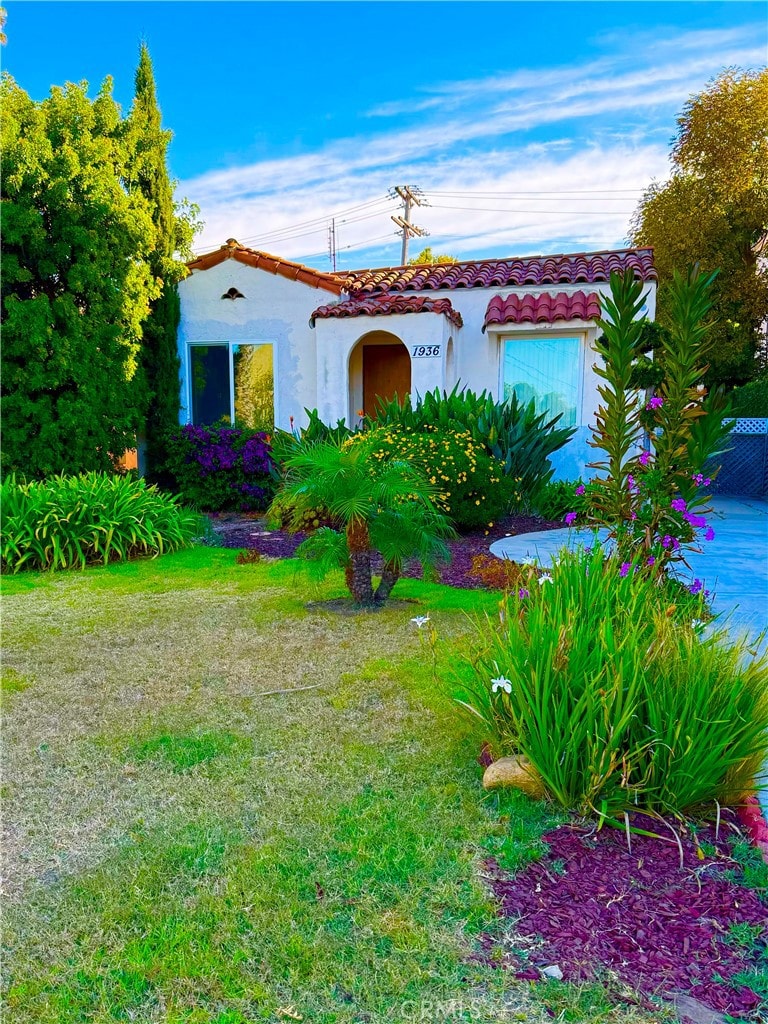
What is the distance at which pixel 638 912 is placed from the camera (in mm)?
2363

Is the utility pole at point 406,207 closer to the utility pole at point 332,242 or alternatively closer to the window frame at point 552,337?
the utility pole at point 332,242

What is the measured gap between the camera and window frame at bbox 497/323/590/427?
1257cm

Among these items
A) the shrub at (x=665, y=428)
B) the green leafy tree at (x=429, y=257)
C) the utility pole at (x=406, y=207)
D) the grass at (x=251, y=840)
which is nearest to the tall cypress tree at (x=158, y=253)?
the grass at (x=251, y=840)

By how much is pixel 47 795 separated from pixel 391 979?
1923 mm

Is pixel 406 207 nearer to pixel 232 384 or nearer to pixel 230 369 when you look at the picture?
pixel 230 369

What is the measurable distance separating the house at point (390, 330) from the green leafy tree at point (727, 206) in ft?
25.1

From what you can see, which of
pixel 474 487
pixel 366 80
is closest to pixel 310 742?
pixel 474 487

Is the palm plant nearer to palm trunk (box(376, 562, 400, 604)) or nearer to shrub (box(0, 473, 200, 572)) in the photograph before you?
palm trunk (box(376, 562, 400, 604))

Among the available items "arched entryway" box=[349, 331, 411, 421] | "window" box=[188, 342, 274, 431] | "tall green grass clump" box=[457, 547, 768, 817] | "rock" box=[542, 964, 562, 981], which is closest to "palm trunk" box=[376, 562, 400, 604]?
"tall green grass clump" box=[457, 547, 768, 817]

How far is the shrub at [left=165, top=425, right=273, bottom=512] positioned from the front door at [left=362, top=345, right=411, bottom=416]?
15.7 feet

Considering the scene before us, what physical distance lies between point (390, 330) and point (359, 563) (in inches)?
290

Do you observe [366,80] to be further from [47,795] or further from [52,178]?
[47,795]

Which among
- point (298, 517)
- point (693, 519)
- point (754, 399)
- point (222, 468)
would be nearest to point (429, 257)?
point (754, 399)

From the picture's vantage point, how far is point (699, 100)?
20.7 m
